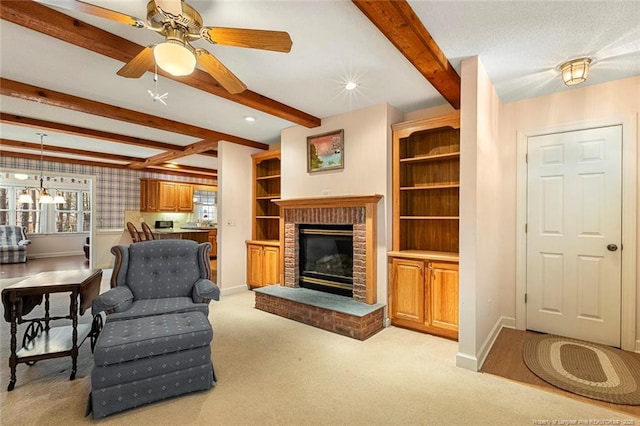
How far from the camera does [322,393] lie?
86.3 inches

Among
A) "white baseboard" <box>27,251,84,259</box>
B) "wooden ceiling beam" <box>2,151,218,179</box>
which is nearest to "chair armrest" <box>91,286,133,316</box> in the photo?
"wooden ceiling beam" <box>2,151,218,179</box>

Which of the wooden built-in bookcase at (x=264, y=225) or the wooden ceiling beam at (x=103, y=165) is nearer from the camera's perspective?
the wooden built-in bookcase at (x=264, y=225)

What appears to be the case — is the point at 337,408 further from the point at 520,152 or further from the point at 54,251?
the point at 54,251

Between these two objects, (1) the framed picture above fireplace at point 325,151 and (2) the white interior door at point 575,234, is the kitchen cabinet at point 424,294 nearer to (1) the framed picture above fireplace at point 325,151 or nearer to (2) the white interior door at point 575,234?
(2) the white interior door at point 575,234

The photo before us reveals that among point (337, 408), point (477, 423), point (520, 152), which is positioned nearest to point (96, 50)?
point (337, 408)

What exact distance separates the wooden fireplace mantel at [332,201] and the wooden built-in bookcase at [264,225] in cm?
63

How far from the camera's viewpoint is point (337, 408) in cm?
202

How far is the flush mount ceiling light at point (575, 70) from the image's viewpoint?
8.28 feet

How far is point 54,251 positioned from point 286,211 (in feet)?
28.0

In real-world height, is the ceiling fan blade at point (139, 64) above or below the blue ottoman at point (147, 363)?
above

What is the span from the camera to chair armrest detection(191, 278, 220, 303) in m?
2.69

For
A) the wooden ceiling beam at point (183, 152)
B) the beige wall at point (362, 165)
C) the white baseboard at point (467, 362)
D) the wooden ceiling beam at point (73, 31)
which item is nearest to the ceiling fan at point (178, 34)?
the wooden ceiling beam at point (73, 31)

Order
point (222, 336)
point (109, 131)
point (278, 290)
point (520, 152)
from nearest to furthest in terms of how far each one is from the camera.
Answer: point (222, 336) → point (520, 152) → point (278, 290) → point (109, 131)

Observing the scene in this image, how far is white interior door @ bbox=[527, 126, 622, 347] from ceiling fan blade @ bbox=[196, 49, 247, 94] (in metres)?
3.21
